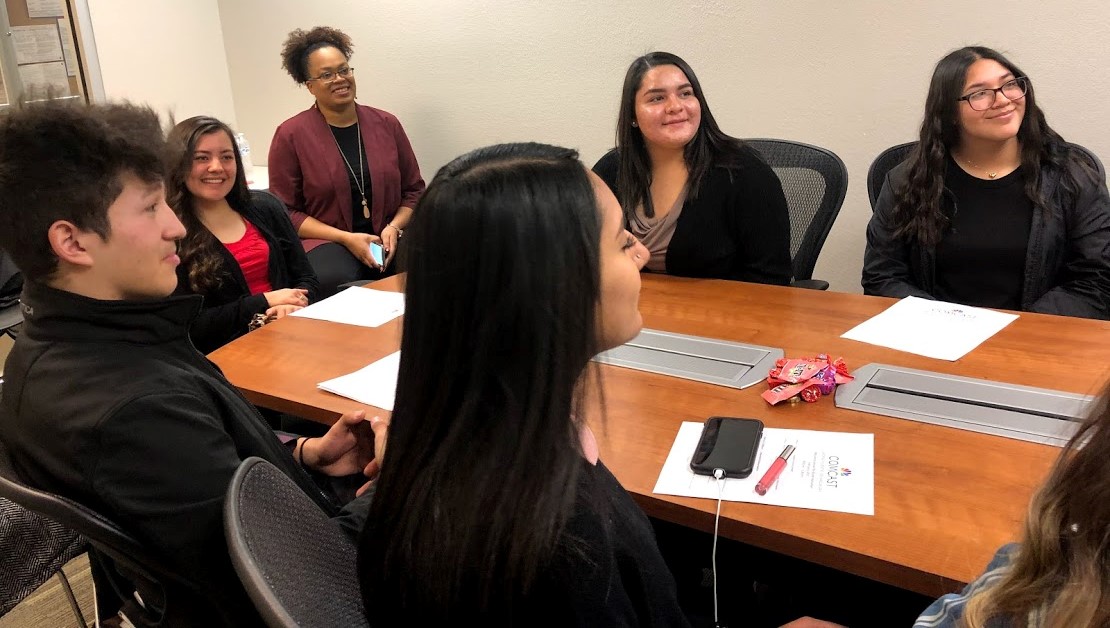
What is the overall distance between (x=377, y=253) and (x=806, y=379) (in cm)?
232

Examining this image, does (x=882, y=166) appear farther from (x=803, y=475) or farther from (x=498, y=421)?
(x=498, y=421)

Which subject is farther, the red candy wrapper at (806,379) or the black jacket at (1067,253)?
the black jacket at (1067,253)

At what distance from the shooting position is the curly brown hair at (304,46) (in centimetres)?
351

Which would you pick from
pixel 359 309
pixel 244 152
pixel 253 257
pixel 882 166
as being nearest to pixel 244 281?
pixel 253 257

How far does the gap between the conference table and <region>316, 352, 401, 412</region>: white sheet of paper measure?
0.02 metres

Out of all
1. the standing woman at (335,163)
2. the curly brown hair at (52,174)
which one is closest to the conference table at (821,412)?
the curly brown hair at (52,174)

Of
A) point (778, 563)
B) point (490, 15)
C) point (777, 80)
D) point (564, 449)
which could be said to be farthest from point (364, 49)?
point (564, 449)

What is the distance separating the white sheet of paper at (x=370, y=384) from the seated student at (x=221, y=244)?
719mm

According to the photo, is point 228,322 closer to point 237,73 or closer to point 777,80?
point 777,80

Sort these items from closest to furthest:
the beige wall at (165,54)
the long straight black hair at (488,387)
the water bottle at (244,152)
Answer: the long straight black hair at (488,387)
the water bottle at (244,152)
the beige wall at (165,54)

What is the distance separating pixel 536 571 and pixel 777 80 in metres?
2.69

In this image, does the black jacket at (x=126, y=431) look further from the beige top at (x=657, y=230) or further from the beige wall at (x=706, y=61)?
the beige wall at (x=706, y=61)

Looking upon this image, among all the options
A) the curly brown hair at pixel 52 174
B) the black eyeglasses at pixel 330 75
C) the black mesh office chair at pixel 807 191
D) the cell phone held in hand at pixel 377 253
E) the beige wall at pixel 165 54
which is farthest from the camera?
the beige wall at pixel 165 54

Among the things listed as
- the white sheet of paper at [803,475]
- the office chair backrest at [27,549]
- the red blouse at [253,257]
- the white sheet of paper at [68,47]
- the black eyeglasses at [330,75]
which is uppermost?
the white sheet of paper at [68,47]
